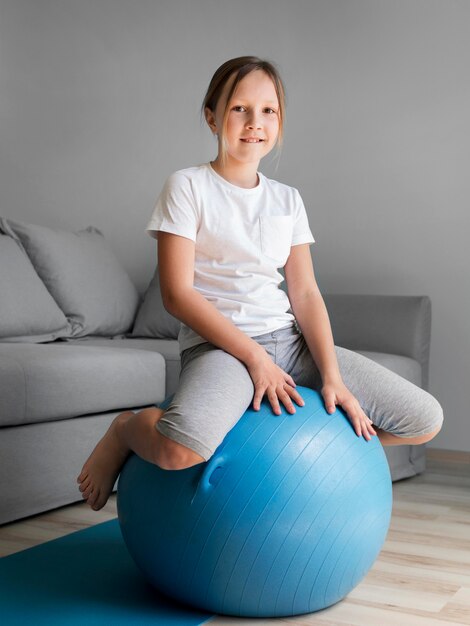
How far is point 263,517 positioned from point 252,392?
0.24m

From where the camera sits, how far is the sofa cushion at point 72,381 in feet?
7.67

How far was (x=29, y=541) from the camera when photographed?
2.22m

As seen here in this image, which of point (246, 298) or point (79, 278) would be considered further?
point (79, 278)

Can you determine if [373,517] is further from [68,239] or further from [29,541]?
[68,239]

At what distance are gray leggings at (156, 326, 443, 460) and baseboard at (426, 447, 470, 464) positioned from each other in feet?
5.87

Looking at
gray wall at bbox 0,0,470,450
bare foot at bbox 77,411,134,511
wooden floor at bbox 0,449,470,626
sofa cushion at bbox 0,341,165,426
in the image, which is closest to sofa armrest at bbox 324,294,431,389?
gray wall at bbox 0,0,470,450

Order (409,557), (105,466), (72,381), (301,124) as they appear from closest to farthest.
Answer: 1. (105,466)
2. (409,557)
3. (72,381)
4. (301,124)

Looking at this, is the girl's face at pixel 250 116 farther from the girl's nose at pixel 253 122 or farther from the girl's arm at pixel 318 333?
the girl's arm at pixel 318 333

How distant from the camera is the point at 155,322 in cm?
358

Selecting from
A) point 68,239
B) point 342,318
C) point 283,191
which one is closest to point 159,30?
point 68,239

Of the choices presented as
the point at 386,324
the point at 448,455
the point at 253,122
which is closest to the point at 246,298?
the point at 253,122

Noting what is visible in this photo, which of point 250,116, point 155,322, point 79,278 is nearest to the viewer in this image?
point 250,116

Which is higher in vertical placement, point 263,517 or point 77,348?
point 263,517

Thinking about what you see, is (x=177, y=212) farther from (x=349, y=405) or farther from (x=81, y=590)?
(x=81, y=590)
